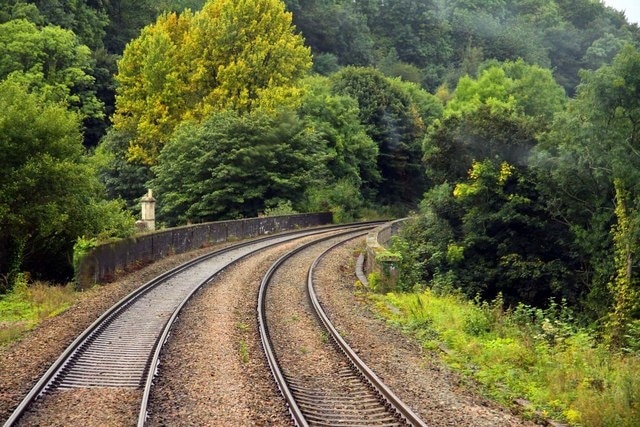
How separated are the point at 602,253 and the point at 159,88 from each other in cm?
3086

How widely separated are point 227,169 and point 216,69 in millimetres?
9441

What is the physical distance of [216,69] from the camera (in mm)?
48500

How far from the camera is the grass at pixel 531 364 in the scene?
966cm

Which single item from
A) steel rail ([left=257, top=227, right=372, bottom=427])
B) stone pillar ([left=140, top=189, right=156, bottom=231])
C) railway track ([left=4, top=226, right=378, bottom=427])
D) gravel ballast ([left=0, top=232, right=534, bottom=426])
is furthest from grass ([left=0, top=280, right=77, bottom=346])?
stone pillar ([left=140, top=189, right=156, bottom=231])

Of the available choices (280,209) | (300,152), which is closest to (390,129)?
(300,152)

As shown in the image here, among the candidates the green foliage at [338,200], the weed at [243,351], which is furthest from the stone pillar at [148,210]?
the weed at [243,351]

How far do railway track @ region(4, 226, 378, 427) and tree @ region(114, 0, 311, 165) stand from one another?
2719cm

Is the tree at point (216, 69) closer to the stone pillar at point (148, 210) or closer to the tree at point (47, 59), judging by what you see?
the tree at point (47, 59)

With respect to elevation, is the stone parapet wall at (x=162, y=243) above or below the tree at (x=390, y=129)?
below

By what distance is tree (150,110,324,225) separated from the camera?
42312 millimetres

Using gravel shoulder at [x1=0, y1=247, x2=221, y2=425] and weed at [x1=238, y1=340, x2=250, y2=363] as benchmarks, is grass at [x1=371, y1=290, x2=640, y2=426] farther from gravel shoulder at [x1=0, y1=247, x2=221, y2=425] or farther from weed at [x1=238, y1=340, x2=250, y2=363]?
gravel shoulder at [x1=0, y1=247, x2=221, y2=425]

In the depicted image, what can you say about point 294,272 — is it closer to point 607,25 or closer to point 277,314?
point 277,314

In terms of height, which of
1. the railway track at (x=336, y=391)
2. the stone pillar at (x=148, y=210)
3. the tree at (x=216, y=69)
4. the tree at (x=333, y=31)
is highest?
the tree at (x=333, y=31)

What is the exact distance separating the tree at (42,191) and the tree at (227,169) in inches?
651
